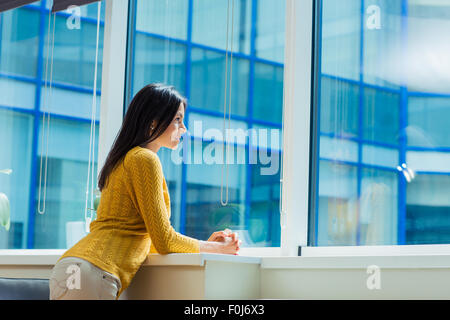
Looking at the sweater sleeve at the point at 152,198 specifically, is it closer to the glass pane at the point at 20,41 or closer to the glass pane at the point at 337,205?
the glass pane at the point at 337,205

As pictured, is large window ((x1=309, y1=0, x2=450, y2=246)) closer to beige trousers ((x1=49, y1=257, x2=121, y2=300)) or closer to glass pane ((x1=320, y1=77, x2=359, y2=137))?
glass pane ((x1=320, y1=77, x2=359, y2=137))

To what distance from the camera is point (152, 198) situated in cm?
192

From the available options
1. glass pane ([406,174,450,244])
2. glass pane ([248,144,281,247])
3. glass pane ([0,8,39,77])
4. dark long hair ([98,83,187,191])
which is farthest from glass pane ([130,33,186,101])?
glass pane ([406,174,450,244])

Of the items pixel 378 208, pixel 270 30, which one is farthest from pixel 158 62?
pixel 378 208

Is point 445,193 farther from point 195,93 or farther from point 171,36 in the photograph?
point 171,36

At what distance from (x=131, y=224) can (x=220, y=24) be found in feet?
3.99

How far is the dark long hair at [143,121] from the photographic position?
2.05m

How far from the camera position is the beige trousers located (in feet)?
5.99

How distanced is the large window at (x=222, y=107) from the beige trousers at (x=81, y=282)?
0.87 metres

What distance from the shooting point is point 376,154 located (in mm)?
2334

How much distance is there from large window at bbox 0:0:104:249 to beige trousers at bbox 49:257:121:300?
4.40ft

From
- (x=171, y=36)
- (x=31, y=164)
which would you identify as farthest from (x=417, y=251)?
(x=31, y=164)

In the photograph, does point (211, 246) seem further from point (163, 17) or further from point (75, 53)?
point (75, 53)

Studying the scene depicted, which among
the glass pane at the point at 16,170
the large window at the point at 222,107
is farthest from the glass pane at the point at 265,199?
the glass pane at the point at 16,170
